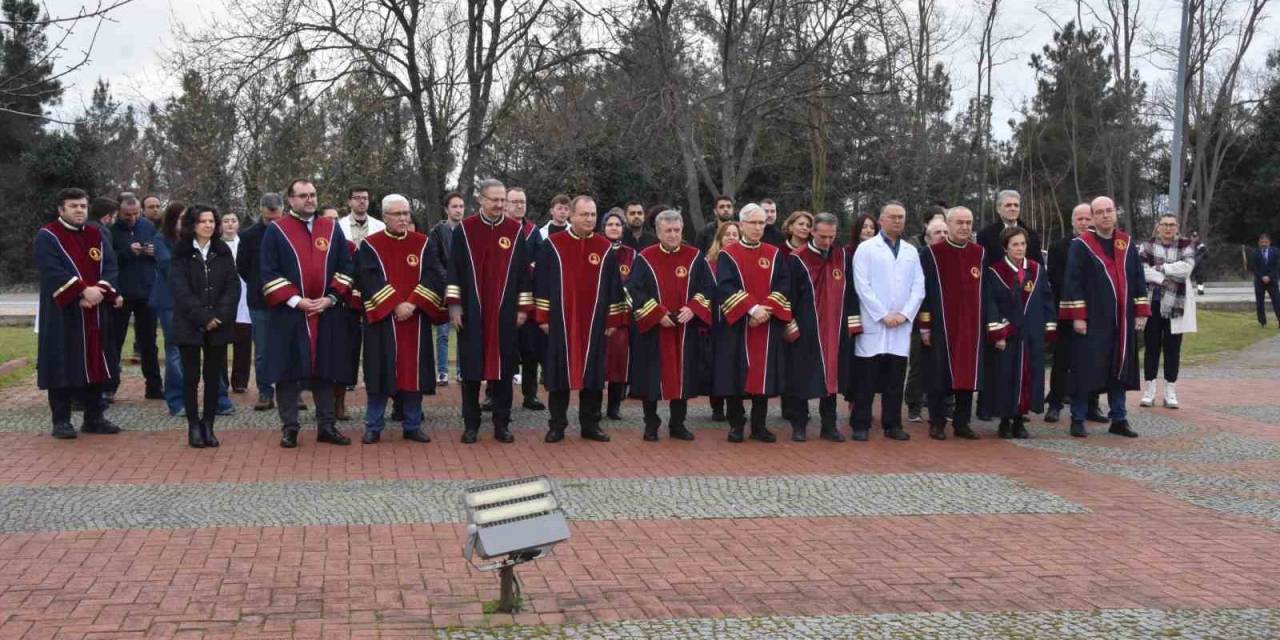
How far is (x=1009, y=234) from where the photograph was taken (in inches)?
454

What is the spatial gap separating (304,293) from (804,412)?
14.4ft

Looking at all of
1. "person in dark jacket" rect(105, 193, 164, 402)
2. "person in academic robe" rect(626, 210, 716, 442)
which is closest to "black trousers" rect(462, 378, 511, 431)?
"person in academic robe" rect(626, 210, 716, 442)

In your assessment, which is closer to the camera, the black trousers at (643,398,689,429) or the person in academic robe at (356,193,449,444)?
the person in academic robe at (356,193,449,444)

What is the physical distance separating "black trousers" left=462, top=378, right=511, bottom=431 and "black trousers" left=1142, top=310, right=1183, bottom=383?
21.4ft

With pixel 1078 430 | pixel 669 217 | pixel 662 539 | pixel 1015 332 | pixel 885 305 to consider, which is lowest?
pixel 662 539

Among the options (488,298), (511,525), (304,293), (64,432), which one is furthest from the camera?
(488,298)

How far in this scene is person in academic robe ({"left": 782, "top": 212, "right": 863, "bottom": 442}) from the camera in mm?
11188

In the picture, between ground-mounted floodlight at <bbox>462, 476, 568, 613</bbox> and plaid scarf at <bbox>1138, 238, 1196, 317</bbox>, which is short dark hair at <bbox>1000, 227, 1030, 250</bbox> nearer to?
plaid scarf at <bbox>1138, 238, 1196, 317</bbox>

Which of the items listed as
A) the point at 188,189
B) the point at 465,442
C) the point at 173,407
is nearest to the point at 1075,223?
the point at 465,442

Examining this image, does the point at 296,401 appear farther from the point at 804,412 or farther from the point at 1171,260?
the point at 1171,260

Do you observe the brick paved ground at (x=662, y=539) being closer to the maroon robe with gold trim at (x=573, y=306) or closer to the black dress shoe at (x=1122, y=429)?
the black dress shoe at (x=1122, y=429)

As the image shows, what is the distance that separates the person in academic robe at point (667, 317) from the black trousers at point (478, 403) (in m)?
1.09

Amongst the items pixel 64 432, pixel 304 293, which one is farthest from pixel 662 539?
pixel 64 432

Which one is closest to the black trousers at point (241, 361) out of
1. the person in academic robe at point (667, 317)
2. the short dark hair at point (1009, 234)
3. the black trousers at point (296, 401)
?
the black trousers at point (296, 401)
